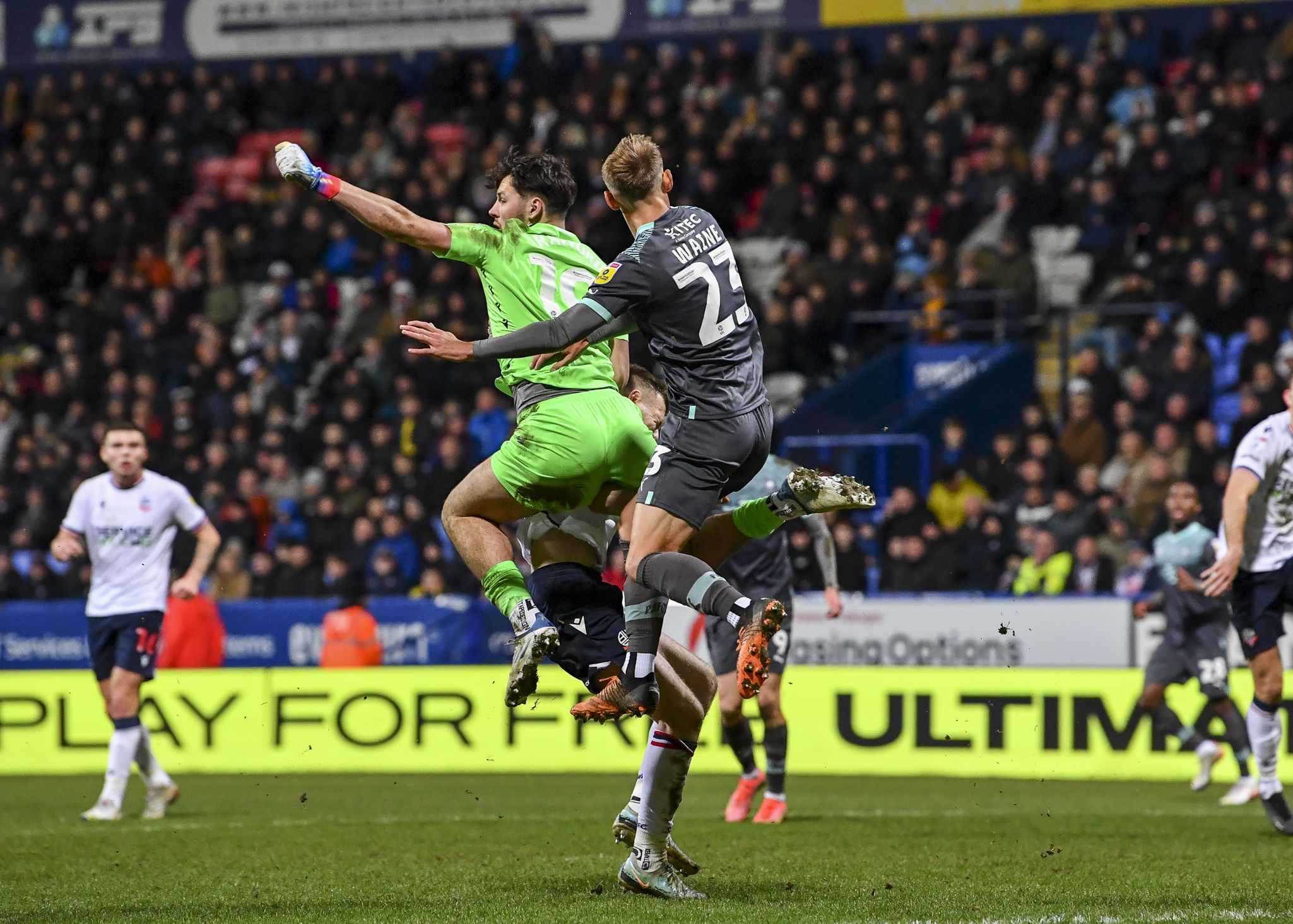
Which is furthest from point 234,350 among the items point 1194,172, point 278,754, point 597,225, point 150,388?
point 1194,172

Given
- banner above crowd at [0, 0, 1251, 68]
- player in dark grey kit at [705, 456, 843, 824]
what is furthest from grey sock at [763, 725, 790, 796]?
banner above crowd at [0, 0, 1251, 68]

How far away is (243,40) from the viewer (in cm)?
2598

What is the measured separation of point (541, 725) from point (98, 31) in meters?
16.3

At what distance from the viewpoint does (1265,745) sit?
32.7 feet

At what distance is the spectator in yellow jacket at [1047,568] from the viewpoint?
16469 millimetres

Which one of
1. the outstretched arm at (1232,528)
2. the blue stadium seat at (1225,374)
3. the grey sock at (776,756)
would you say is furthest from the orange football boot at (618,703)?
the blue stadium seat at (1225,374)

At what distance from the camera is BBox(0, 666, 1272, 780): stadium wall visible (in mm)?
14211

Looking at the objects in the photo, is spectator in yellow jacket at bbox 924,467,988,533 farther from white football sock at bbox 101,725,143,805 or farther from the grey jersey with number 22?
the grey jersey with number 22

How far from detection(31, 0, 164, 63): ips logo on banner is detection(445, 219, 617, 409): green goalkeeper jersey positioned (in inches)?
807

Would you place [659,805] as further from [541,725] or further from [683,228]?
[541,725]

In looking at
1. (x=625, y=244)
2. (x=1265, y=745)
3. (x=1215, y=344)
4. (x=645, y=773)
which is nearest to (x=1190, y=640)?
(x=1265, y=745)

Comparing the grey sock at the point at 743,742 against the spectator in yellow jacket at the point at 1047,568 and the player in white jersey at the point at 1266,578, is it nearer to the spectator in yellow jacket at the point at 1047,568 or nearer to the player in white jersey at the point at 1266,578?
the player in white jersey at the point at 1266,578

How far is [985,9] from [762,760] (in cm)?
1193

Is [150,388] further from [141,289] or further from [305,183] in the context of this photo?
[305,183]
